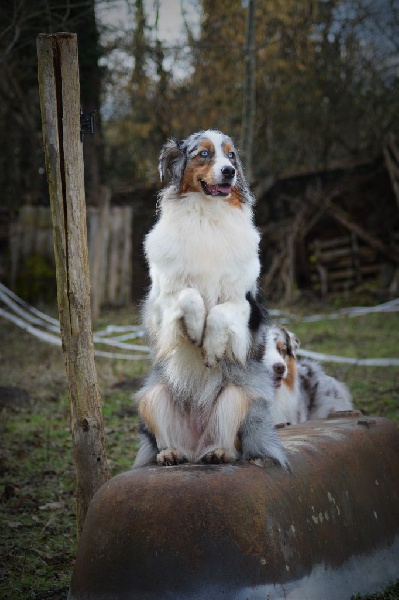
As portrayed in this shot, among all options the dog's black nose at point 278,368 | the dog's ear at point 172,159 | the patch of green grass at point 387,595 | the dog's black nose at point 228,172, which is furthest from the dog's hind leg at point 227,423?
the dog's black nose at point 278,368

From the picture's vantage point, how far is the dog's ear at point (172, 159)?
14.7 ft

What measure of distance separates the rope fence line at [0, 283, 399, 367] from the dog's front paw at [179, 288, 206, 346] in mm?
5136

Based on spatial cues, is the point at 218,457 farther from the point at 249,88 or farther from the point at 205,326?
the point at 249,88

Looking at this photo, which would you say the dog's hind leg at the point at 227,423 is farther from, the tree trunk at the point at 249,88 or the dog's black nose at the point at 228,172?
the tree trunk at the point at 249,88

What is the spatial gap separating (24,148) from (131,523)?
56.9ft

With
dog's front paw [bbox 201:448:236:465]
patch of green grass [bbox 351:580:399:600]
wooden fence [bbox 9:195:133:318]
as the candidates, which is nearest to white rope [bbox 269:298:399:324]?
wooden fence [bbox 9:195:133:318]

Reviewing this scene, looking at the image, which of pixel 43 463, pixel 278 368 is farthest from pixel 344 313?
pixel 43 463

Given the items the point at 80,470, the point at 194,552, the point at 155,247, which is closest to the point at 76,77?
the point at 155,247

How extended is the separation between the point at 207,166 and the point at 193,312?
32.5 inches

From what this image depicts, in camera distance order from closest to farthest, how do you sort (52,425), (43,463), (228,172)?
(228,172) → (43,463) → (52,425)

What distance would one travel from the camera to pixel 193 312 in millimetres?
4141

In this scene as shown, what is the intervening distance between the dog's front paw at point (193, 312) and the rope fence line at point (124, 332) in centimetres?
514

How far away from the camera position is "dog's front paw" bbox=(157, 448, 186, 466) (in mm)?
4207

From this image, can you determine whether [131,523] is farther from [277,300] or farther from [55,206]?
[277,300]
